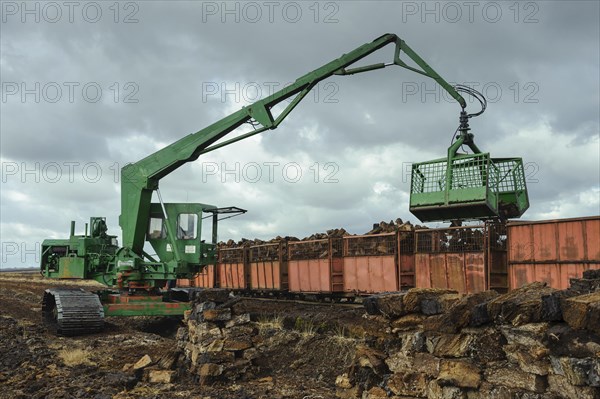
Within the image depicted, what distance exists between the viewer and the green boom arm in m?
14.0

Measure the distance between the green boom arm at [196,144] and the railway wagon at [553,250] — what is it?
4147mm

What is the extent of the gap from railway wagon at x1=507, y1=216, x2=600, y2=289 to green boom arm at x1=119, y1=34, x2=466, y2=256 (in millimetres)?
4147

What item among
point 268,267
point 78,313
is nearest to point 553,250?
point 78,313

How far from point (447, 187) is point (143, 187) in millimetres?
7577

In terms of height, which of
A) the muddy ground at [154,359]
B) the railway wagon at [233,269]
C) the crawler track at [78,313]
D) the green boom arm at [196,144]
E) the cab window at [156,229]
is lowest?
the muddy ground at [154,359]

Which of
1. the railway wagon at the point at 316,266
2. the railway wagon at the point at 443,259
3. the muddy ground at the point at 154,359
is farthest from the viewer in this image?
the railway wagon at the point at 316,266

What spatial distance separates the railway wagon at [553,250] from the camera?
434 inches

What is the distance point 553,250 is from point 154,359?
8328 mm

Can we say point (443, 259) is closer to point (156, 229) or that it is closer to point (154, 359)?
point (154, 359)

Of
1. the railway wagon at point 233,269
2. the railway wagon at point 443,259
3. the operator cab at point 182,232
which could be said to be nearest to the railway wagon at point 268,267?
the railway wagon at point 443,259

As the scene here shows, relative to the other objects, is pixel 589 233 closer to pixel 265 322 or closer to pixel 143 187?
pixel 265 322

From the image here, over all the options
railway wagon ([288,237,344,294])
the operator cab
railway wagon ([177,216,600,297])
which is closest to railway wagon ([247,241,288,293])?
railway wagon ([177,216,600,297])

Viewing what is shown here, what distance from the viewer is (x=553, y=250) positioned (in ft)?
38.3

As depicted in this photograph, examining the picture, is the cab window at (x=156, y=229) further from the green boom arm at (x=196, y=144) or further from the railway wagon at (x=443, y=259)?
the railway wagon at (x=443, y=259)
